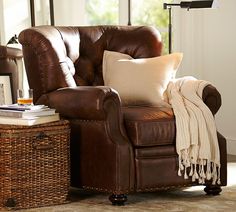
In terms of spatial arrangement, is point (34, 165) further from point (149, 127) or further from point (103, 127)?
point (149, 127)

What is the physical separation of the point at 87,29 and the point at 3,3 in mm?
1555

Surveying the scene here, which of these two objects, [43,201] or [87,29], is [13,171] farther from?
[87,29]

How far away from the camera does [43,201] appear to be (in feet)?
11.5

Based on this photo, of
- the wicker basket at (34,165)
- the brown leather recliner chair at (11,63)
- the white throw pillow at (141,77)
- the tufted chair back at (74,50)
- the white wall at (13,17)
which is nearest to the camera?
the wicker basket at (34,165)

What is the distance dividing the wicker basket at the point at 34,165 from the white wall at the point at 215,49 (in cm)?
197

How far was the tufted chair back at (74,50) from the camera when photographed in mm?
3756

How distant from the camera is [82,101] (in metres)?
3.54

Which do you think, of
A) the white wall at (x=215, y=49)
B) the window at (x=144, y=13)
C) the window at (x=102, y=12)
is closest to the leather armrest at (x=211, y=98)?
the white wall at (x=215, y=49)

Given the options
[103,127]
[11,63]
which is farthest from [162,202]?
[11,63]

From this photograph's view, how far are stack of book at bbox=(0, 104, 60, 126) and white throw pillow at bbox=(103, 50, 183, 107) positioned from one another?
0.56 m

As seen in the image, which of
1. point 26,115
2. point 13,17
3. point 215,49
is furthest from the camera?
point 13,17

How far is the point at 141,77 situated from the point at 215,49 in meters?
1.44

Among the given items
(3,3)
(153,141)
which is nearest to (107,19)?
(3,3)

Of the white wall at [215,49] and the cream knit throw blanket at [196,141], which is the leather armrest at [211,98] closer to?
the cream knit throw blanket at [196,141]
